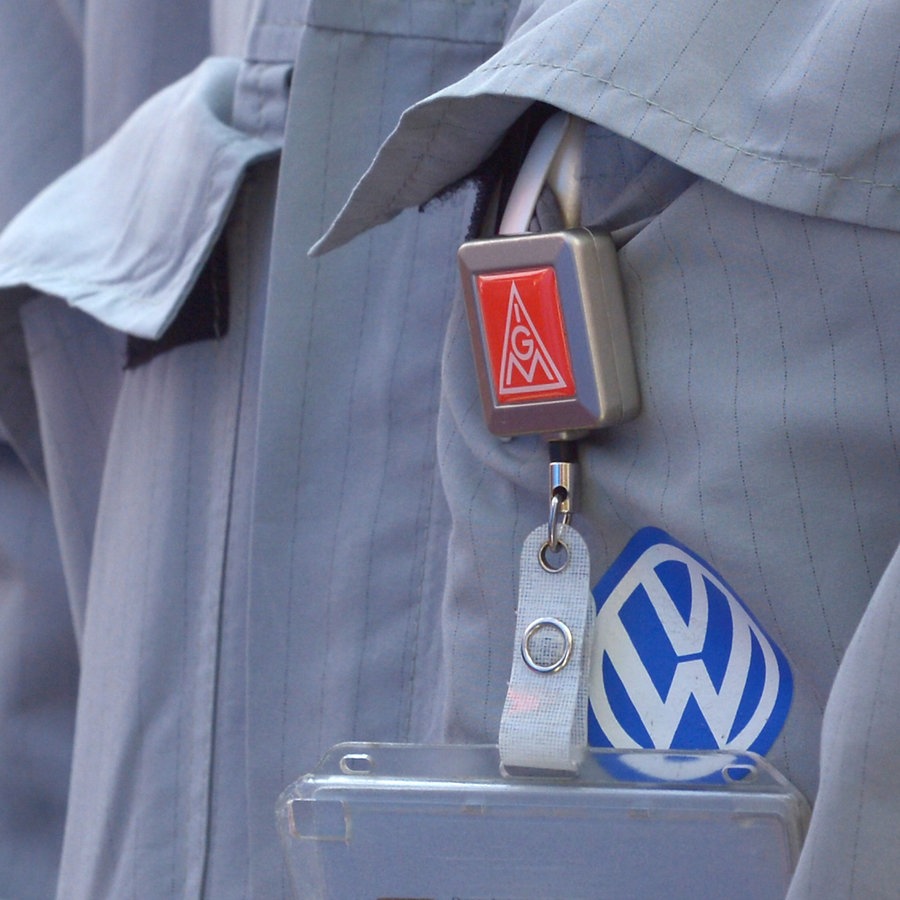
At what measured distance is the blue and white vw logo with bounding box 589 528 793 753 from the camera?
16.1 inches

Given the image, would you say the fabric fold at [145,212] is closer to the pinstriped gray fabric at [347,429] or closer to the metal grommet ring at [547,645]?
the pinstriped gray fabric at [347,429]

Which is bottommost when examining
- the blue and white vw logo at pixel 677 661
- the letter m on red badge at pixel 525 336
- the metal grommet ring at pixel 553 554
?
the blue and white vw logo at pixel 677 661

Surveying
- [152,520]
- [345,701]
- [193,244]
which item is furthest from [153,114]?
[345,701]

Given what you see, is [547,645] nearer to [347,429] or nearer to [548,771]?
[548,771]

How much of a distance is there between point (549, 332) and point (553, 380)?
16mm

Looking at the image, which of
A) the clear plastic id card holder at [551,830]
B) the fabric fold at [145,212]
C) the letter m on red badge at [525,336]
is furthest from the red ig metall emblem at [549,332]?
the fabric fold at [145,212]

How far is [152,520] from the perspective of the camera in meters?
0.69

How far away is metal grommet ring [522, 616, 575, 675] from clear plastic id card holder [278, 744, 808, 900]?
0.03 meters

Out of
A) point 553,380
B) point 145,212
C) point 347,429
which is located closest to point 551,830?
point 553,380

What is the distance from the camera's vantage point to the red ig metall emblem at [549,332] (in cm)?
42

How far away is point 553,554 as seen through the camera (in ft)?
1.43

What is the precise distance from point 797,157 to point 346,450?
30cm

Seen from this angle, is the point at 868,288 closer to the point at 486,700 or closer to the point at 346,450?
the point at 486,700

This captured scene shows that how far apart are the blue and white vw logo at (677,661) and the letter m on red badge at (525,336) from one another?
0.19ft
